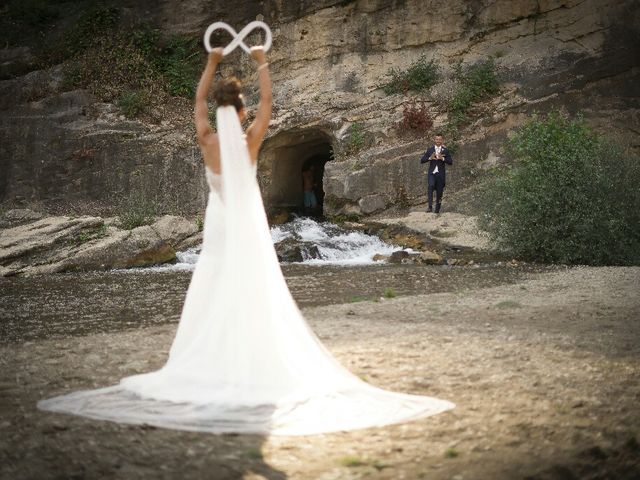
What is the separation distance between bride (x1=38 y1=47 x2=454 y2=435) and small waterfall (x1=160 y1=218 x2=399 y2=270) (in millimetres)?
11344

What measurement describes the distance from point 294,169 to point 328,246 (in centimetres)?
982

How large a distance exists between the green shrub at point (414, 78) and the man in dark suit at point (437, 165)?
424 cm

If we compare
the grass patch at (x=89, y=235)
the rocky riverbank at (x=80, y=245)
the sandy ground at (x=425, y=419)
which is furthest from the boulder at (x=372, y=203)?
the sandy ground at (x=425, y=419)

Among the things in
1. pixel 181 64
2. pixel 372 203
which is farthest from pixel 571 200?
pixel 181 64

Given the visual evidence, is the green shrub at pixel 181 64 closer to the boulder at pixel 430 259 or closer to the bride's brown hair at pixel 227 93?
the boulder at pixel 430 259

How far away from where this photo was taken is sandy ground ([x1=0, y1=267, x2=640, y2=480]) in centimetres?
381

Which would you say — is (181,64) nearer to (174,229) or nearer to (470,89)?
(174,229)

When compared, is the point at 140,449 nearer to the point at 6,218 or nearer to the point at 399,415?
the point at 399,415

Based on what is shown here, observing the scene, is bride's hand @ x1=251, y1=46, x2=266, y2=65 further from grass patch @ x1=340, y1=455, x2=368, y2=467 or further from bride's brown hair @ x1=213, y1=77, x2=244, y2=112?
grass patch @ x1=340, y1=455, x2=368, y2=467

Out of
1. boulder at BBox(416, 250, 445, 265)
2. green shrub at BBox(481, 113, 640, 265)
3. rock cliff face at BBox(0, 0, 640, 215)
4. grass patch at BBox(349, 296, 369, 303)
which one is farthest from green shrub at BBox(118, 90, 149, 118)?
grass patch at BBox(349, 296, 369, 303)

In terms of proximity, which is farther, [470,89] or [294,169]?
[294,169]

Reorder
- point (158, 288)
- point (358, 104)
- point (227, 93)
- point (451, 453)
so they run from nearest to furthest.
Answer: point (451, 453), point (227, 93), point (158, 288), point (358, 104)

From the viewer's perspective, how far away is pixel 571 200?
571 inches

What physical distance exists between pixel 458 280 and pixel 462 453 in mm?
8755
